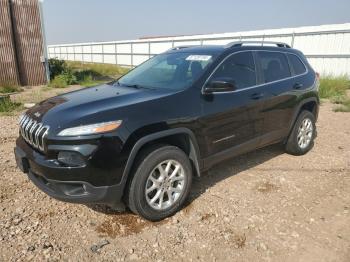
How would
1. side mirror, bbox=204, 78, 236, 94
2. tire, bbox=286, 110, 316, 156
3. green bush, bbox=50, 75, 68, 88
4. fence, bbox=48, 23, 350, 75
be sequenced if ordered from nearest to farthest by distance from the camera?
side mirror, bbox=204, 78, 236, 94, tire, bbox=286, 110, 316, 156, green bush, bbox=50, 75, 68, 88, fence, bbox=48, 23, 350, 75

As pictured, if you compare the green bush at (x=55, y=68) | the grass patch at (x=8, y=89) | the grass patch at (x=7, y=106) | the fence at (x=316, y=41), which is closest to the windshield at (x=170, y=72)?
the grass patch at (x=7, y=106)

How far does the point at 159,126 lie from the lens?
10.3 ft

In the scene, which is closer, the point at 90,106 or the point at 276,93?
the point at 90,106

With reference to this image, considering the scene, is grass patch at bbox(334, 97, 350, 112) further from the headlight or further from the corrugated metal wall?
the corrugated metal wall

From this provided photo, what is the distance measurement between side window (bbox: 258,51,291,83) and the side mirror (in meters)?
1.04

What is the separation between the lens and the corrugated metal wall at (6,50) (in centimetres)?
1212

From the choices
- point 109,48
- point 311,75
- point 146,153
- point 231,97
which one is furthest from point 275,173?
point 109,48

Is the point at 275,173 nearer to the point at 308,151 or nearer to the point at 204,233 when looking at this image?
the point at 308,151

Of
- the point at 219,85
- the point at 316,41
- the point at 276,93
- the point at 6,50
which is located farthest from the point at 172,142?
the point at 316,41

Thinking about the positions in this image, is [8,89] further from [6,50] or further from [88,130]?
[88,130]

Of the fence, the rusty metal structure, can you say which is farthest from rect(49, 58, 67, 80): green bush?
the fence

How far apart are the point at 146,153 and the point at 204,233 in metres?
0.96

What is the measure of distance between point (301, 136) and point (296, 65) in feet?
3.66

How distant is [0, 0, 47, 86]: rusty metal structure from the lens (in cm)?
1223
